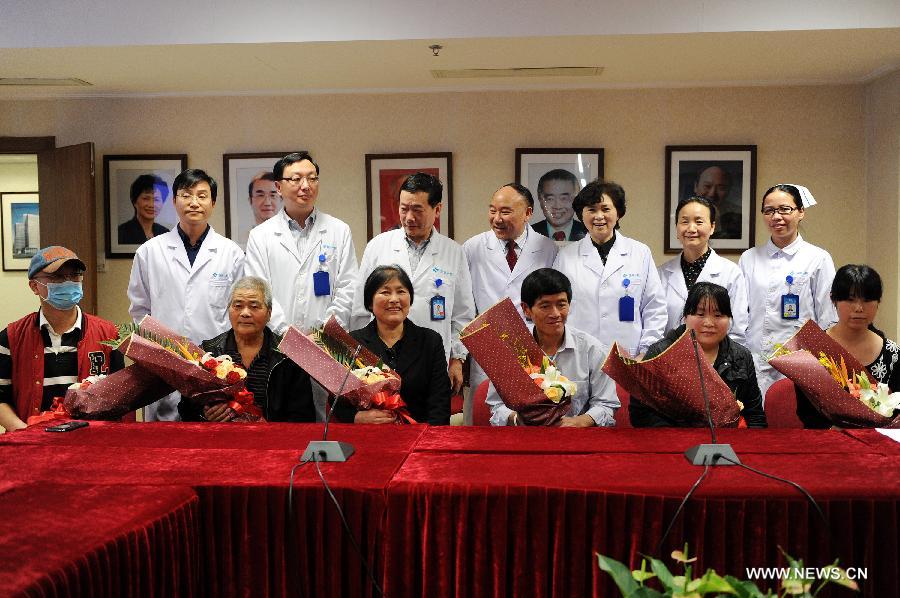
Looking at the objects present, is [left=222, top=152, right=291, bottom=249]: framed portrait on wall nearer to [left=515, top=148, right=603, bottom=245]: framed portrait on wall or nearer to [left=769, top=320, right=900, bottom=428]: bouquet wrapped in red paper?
[left=515, top=148, right=603, bottom=245]: framed portrait on wall

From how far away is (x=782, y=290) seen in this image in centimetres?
442

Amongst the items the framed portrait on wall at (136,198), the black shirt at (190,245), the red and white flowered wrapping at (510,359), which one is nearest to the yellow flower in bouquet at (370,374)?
the red and white flowered wrapping at (510,359)

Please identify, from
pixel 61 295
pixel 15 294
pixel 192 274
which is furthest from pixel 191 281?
pixel 15 294

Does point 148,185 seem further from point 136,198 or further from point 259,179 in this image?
point 259,179

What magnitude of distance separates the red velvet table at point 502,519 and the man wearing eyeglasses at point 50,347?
1312 millimetres

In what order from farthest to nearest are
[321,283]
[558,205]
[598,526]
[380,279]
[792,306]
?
[558,205] < [792,306] < [321,283] < [380,279] < [598,526]

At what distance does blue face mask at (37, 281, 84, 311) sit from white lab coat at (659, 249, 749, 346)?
2.83 metres

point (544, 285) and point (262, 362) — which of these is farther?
point (262, 362)

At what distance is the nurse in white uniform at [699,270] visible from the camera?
4.16 metres

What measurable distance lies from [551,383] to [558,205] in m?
3.42

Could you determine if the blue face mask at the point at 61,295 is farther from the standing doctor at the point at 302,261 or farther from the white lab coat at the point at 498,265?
Result: the white lab coat at the point at 498,265

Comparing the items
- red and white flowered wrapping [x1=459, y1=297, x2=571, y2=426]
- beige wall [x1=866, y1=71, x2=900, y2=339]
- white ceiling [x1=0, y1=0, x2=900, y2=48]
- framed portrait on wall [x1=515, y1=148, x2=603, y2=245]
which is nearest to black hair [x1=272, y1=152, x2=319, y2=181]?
white ceiling [x1=0, y1=0, x2=900, y2=48]

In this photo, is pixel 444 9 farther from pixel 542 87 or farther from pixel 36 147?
pixel 36 147

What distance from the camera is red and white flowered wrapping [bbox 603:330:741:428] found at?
2.46 meters
